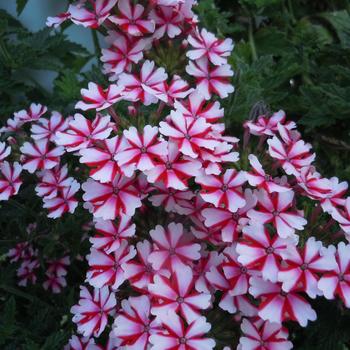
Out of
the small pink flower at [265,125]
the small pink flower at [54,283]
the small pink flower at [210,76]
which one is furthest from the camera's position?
the small pink flower at [54,283]

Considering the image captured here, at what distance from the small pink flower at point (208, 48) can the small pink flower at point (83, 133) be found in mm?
265

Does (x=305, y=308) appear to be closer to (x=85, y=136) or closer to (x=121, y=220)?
(x=121, y=220)

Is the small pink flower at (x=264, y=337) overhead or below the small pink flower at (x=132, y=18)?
below

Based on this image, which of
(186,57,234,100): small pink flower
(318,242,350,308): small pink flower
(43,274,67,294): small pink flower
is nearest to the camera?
(318,242,350,308): small pink flower

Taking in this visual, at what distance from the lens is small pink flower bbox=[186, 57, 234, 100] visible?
3.71 ft

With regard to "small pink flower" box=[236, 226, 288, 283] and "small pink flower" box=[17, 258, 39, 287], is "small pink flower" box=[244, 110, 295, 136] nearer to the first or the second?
"small pink flower" box=[236, 226, 288, 283]

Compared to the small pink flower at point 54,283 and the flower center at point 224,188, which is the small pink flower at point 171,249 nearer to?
the flower center at point 224,188

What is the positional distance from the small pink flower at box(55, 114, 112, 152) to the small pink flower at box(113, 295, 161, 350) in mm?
244

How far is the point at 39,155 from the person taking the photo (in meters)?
1.13

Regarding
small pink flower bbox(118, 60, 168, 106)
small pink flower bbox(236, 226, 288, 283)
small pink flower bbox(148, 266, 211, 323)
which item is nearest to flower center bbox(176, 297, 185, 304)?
small pink flower bbox(148, 266, 211, 323)

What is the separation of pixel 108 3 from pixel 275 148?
41cm

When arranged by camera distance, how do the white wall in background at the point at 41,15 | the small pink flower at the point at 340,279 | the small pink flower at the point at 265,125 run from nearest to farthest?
the small pink flower at the point at 340,279
the small pink flower at the point at 265,125
the white wall in background at the point at 41,15

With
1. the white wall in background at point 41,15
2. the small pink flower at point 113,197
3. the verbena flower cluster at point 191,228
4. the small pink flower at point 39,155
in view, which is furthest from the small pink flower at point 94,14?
the white wall in background at point 41,15

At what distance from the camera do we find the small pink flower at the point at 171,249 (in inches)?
35.0
